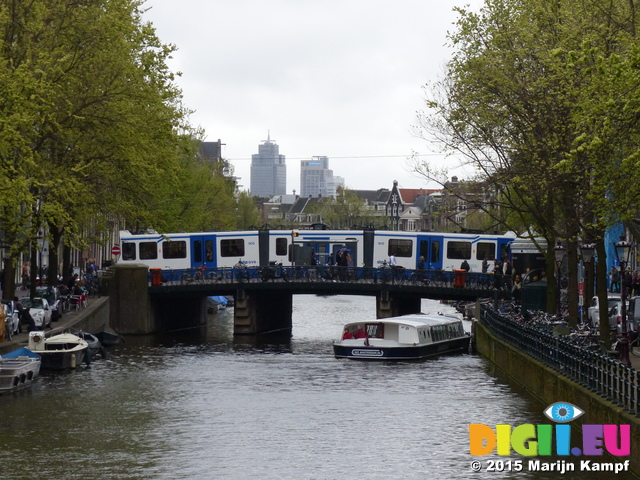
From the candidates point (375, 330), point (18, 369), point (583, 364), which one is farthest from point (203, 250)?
point (583, 364)

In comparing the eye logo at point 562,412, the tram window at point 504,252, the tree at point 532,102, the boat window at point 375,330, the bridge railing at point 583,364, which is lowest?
the eye logo at point 562,412

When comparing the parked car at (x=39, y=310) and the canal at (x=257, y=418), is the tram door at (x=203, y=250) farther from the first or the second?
the parked car at (x=39, y=310)

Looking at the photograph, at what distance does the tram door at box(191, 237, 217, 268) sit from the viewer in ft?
246

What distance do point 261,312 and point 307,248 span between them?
19.6 feet

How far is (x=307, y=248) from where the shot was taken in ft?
246

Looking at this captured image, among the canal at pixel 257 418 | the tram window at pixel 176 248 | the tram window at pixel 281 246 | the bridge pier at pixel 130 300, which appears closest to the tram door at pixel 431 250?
the tram window at pixel 281 246

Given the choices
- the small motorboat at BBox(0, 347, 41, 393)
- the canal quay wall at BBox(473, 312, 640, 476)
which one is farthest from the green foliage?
the canal quay wall at BBox(473, 312, 640, 476)

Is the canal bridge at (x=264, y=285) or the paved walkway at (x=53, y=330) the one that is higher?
the canal bridge at (x=264, y=285)

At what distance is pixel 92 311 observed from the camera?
58438mm

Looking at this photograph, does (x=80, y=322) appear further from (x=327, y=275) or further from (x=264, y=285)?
(x=327, y=275)

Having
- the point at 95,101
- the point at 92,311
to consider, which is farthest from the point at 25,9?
the point at 92,311

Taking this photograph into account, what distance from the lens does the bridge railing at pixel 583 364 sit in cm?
2422

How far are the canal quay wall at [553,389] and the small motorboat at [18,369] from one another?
50.7 ft

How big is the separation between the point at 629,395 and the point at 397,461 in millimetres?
6172
